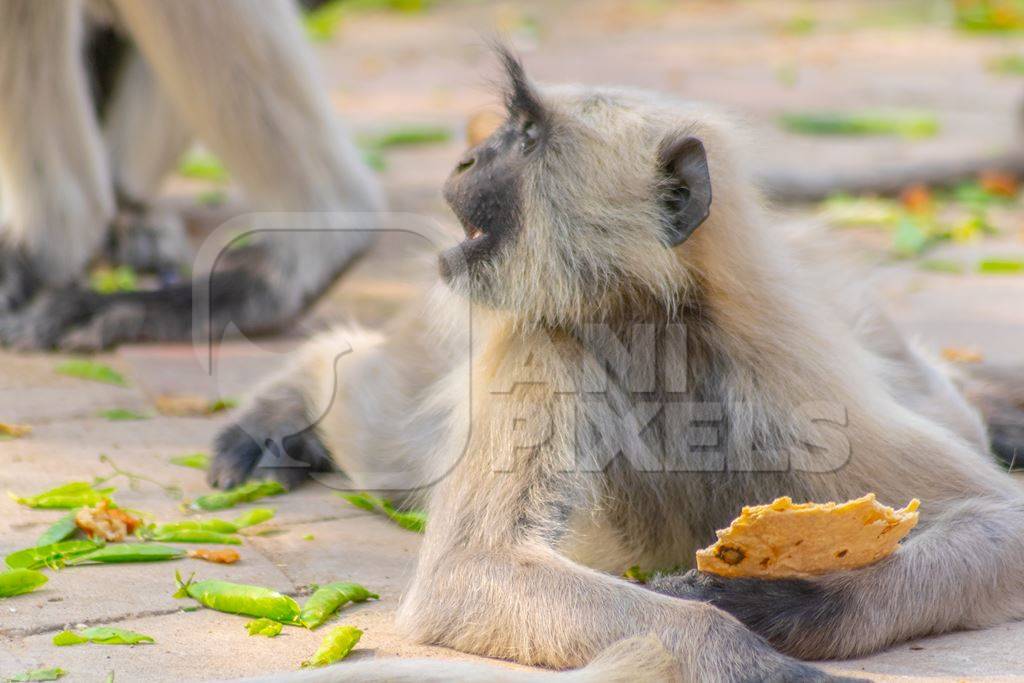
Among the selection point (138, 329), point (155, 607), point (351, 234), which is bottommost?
point (155, 607)

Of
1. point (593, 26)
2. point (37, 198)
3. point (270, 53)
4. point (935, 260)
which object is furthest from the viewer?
point (593, 26)

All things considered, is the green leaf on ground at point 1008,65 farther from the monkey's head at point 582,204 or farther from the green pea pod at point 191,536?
the green pea pod at point 191,536

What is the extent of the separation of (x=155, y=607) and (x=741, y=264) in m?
1.16

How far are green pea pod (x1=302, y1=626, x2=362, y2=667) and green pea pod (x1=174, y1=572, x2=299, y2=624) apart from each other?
15 centimetres

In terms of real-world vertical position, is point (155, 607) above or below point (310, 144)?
below

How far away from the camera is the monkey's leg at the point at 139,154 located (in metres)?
5.47

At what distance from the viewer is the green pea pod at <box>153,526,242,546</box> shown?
2.97 m

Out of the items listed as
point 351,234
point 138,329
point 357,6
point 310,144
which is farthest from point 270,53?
point 357,6

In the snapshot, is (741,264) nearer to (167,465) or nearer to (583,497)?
(583,497)

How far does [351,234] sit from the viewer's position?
4.58m

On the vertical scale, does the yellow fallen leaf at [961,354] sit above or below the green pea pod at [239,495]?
above

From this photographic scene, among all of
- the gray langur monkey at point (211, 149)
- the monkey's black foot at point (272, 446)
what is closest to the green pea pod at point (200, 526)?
the monkey's black foot at point (272, 446)

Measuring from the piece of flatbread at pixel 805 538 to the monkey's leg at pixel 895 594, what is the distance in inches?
1.0

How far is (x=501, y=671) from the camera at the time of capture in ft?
7.20
